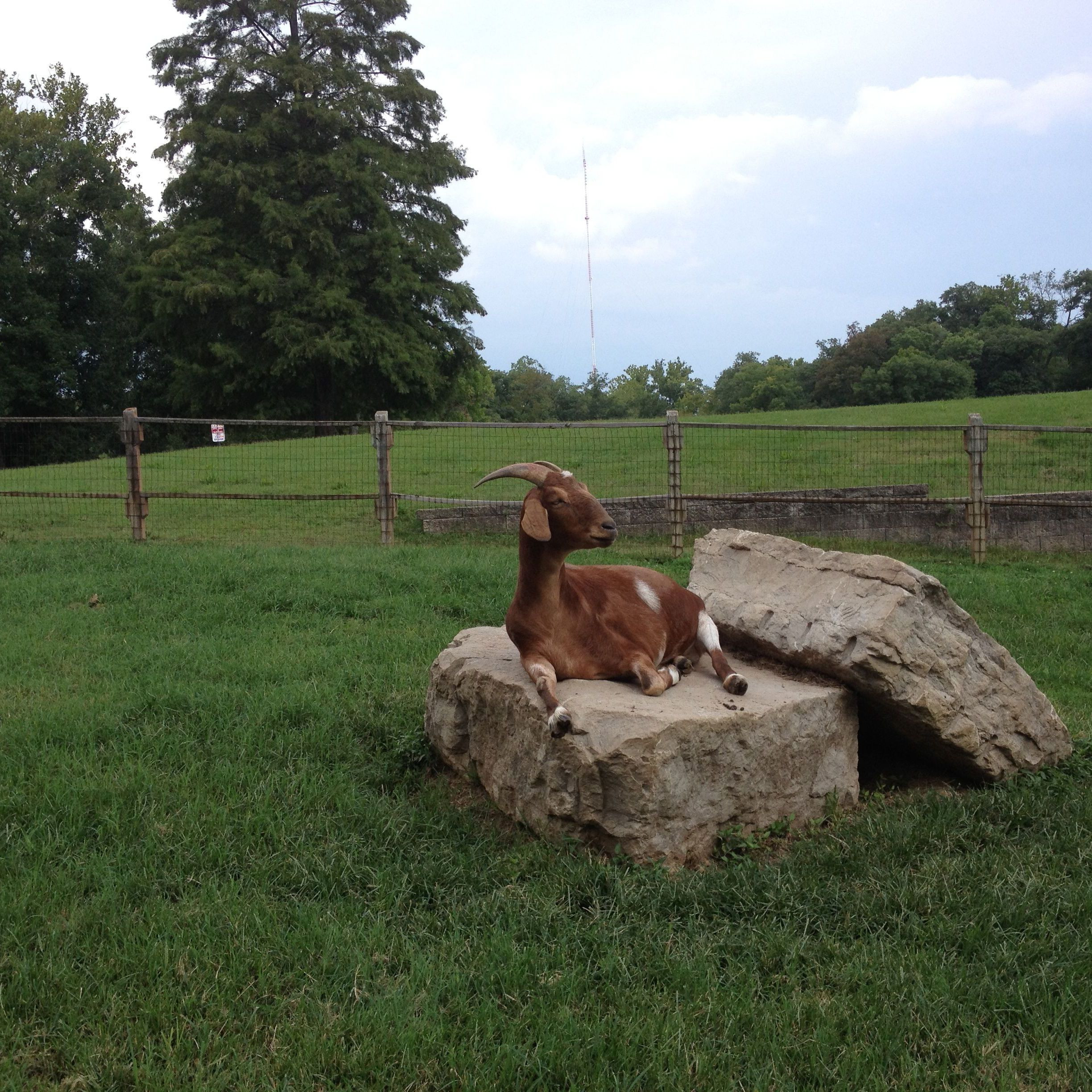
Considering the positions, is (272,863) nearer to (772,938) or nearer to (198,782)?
(198,782)

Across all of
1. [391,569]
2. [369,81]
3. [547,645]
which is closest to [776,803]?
[547,645]

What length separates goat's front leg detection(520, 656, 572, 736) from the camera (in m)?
4.37

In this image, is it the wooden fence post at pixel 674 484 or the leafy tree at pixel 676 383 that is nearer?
the wooden fence post at pixel 674 484

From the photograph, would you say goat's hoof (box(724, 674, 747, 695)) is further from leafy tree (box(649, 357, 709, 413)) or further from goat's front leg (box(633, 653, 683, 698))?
leafy tree (box(649, 357, 709, 413))

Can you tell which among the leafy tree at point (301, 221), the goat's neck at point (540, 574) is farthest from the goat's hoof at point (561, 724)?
the leafy tree at point (301, 221)

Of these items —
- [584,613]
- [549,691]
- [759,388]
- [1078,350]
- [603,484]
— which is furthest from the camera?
[759,388]

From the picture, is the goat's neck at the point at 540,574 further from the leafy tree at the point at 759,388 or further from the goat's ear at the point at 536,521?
the leafy tree at the point at 759,388

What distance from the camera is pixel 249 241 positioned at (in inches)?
1237

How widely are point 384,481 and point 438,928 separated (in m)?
9.48

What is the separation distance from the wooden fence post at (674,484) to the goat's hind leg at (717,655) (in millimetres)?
7021

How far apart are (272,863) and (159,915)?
1.78 feet

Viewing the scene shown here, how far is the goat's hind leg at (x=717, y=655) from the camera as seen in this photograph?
4.90m

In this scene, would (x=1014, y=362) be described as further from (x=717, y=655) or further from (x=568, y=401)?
(x=717, y=655)

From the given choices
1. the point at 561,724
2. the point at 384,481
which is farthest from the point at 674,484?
the point at 561,724
